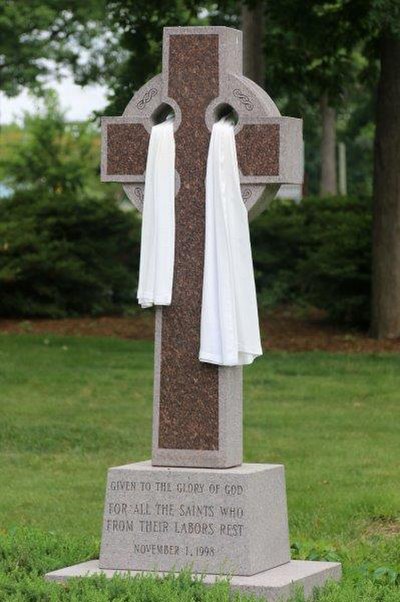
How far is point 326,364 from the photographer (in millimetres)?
16844

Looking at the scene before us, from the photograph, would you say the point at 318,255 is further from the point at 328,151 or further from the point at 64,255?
the point at 328,151

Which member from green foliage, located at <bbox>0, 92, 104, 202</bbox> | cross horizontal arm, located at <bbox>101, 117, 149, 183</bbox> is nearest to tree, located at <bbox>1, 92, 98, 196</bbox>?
green foliage, located at <bbox>0, 92, 104, 202</bbox>

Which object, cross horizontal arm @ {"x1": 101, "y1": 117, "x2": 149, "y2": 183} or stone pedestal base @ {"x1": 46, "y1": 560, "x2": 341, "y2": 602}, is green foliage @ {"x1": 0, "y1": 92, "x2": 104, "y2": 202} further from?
stone pedestal base @ {"x1": 46, "y1": 560, "x2": 341, "y2": 602}

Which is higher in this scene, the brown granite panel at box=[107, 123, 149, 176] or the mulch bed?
the brown granite panel at box=[107, 123, 149, 176]

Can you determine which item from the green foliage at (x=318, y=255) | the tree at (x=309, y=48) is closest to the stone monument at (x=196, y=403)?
the tree at (x=309, y=48)

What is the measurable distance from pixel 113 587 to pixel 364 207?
17878mm

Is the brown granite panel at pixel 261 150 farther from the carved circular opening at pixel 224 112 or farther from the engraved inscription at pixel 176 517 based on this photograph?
the engraved inscription at pixel 176 517

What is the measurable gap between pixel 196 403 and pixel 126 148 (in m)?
1.41

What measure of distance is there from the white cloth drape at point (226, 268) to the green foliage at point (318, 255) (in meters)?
12.0

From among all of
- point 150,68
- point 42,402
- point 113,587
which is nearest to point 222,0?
point 150,68

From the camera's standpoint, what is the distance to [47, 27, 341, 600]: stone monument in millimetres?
7262

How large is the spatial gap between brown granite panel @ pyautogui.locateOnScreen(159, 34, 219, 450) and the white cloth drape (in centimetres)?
12

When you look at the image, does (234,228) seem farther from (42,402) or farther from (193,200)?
(42,402)

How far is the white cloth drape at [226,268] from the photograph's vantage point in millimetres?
7395
